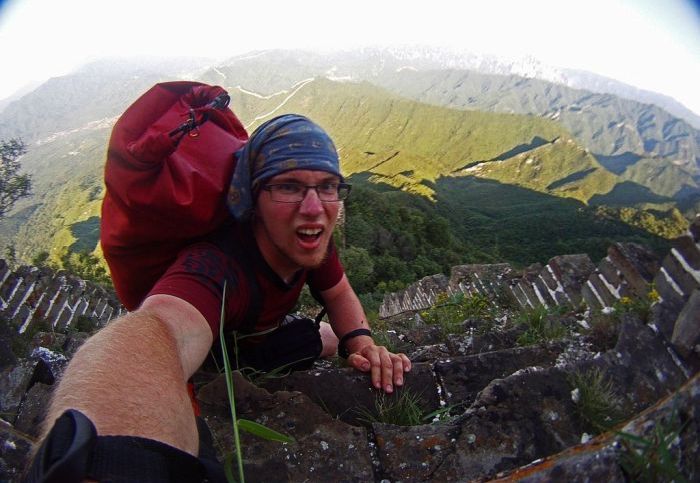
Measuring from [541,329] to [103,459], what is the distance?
2.92 m

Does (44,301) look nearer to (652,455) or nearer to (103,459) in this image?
(103,459)

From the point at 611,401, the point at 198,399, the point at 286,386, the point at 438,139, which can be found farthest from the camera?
the point at 438,139

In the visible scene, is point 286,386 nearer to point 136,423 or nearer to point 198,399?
point 198,399

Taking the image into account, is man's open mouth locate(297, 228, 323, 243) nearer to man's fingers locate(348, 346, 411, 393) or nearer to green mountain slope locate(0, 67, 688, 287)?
man's fingers locate(348, 346, 411, 393)

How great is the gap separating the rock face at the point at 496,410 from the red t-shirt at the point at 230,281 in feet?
1.16

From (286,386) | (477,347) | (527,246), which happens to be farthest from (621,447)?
(527,246)

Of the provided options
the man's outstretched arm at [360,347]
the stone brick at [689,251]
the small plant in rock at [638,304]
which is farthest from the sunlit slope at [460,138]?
the stone brick at [689,251]

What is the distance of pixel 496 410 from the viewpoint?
1942 millimetres

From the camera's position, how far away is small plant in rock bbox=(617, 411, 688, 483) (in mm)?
1134

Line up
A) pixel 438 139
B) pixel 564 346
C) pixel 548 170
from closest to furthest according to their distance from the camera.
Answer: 1. pixel 564 346
2. pixel 548 170
3. pixel 438 139

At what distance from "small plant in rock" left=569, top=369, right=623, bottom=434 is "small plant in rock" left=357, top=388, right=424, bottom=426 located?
0.69 meters

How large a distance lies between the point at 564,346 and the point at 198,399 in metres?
1.98

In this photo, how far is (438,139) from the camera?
6088 inches

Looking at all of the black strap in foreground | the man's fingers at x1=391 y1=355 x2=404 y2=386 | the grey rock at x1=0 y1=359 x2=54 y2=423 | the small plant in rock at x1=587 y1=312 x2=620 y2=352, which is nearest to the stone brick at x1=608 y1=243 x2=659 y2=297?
the small plant in rock at x1=587 y1=312 x2=620 y2=352
